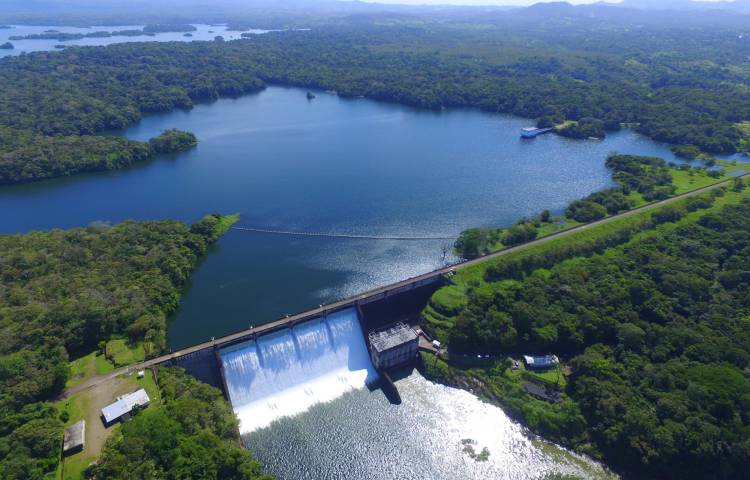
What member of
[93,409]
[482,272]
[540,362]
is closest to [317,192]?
[482,272]

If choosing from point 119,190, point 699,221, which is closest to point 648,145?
point 699,221

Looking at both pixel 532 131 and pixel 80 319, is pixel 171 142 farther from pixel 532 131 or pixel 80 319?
pixel 532 131

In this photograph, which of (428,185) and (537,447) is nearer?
(537,447)

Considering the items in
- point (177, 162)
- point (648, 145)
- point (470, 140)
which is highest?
point (177, 162)

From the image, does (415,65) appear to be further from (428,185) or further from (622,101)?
(428,185)

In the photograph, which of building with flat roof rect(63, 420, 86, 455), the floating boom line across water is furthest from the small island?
building with flat roof rect(63, 420, 86, 455)

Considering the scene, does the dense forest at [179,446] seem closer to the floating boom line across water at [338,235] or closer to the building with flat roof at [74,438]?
the building with flat roof at [74,438]

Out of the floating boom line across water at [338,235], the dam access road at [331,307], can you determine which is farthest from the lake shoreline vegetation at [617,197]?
the floating boom line across water at [338,235]
